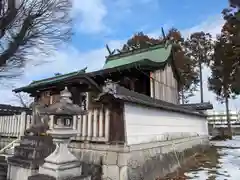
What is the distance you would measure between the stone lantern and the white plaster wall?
158cm

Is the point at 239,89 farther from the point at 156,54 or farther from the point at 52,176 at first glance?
the point at 52,176

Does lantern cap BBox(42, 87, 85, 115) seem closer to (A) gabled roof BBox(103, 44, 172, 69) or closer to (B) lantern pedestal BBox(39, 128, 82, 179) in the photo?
(B) lantern pedestal BBox(39, 128, 82, 179)

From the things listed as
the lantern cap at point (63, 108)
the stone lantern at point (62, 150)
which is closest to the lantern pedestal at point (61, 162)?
the stone lantern at point (62, 150)

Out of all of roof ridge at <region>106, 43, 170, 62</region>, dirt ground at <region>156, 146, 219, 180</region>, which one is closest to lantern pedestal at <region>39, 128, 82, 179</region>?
dirt ground at <region>156, 146, 219, 180</region>

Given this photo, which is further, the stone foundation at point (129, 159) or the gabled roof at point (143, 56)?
the gabled roof at point (143, 56)

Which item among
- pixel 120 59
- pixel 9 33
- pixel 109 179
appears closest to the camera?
pixel 109 179

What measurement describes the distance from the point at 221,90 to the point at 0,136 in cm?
2407

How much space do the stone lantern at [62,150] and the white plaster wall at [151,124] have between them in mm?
1578

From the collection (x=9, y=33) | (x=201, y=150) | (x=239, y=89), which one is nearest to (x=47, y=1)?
(x=9, y=33)

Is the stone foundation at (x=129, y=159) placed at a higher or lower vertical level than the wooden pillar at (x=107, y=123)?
lower

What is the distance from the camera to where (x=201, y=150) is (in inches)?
520

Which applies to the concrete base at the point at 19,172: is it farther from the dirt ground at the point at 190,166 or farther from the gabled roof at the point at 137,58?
the gabled roof at the point at 137,58

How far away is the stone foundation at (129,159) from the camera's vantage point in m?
5.42

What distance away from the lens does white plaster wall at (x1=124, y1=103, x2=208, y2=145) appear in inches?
232
